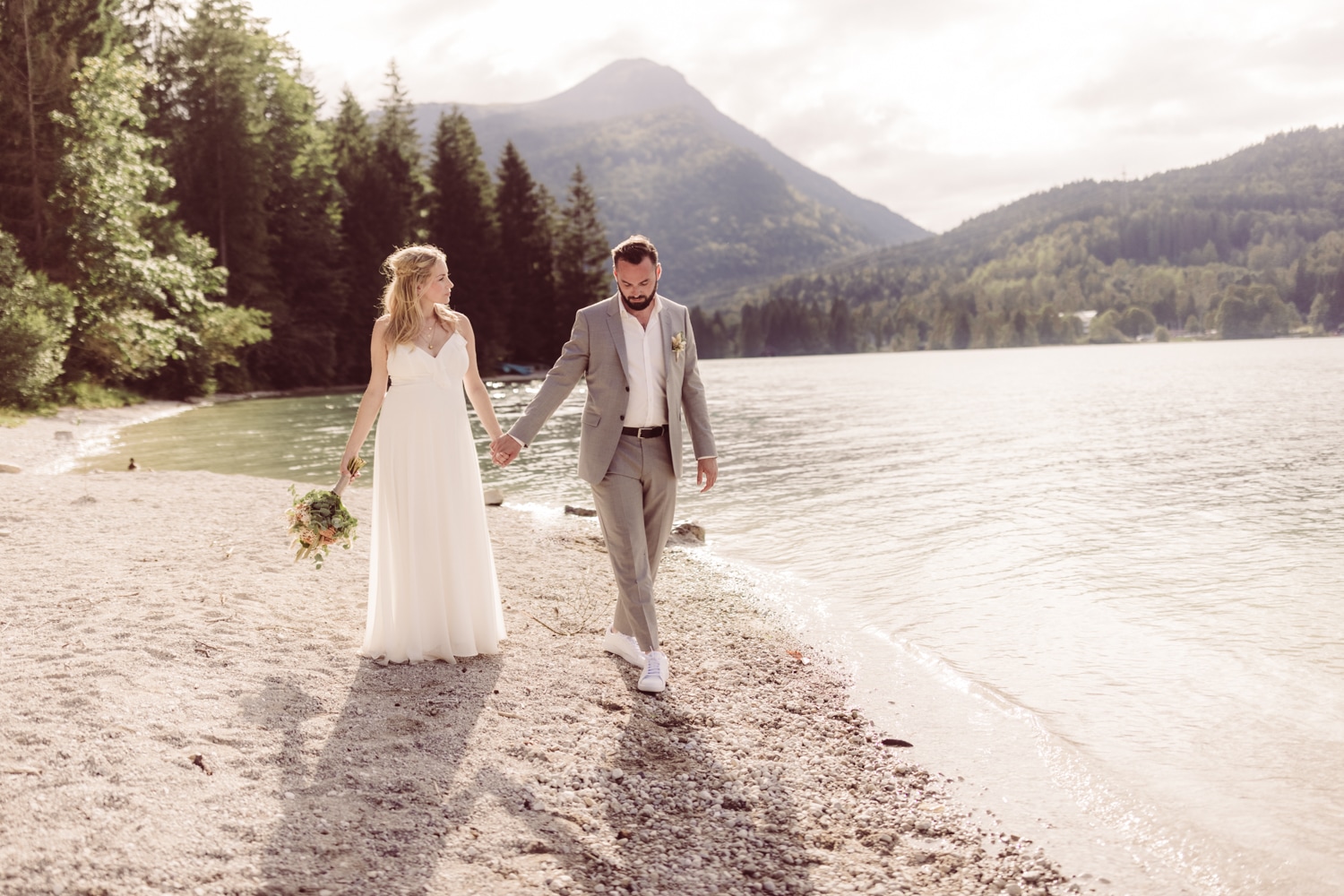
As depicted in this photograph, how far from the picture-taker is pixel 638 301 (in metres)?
6.09

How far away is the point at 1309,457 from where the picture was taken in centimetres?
2142

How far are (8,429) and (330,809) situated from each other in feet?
82.3

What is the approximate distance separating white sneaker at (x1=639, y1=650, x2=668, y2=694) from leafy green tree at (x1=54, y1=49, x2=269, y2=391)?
32994 mm

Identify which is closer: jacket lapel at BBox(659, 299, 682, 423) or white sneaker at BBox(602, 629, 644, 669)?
jacket lapel at BBox(659, 299, 682, 423)

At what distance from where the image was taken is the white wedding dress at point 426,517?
258 inches

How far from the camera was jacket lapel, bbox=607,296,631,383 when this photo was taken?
616cm

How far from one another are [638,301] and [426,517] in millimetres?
2064

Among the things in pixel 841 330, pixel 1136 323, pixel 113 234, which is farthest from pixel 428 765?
pixel 1136 323

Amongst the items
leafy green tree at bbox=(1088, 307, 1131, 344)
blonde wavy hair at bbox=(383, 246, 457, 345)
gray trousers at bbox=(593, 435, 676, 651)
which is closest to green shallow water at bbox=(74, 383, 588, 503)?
blonde wavy hair at bbox=(383, 246, 457, 345)

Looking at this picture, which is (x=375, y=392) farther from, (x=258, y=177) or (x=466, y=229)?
(x=466, y=229)

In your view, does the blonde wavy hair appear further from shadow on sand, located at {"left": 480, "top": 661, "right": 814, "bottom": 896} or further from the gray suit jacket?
shadow on sand, located at {"left": 480, "top": 661, "right": 814, "bottom": 896}

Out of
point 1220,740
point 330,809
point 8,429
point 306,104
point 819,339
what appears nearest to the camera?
point 330,809

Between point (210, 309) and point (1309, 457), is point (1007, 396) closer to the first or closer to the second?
point (1309, 457)

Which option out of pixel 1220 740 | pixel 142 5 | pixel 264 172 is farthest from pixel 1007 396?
pixel 142 5
